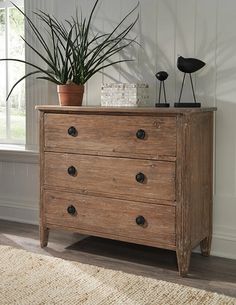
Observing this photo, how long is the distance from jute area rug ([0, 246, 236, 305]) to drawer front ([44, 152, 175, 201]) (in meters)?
0.44

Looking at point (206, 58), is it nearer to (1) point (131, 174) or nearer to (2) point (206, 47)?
(2) point (206, 47)

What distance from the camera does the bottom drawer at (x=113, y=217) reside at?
8.74 ft

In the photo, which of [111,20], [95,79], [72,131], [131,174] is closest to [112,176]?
[131,174]

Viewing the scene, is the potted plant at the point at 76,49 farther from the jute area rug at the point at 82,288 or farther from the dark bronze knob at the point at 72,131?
the jute area rug at the point at 82,288

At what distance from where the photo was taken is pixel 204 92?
9.78 ft

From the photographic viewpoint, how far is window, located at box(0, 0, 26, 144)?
386 centimetres

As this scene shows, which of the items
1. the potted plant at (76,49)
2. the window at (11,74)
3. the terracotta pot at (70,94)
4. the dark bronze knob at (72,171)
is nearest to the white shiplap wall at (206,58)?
the potted plant at (76,49)

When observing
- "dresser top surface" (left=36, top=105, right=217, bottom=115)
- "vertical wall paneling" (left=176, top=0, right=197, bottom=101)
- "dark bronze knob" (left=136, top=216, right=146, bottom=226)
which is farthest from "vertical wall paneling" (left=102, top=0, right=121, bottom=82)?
"dark bronze knob" (left=136, top=216, right=146, bottom=226)

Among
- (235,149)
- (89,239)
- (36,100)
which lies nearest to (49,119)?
(36,100)

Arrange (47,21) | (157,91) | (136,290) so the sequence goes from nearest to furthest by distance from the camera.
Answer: (136,290)
(157,91)
(47,21)

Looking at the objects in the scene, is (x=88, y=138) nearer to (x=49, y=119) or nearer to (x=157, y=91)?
(x=49, y=119)

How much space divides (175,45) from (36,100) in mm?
1128

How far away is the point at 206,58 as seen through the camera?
117 inches

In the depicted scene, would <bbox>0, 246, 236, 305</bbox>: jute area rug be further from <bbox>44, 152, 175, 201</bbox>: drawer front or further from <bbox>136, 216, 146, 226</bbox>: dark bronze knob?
<bbox>44, 152, 175, 201</bbox>: drawer front
